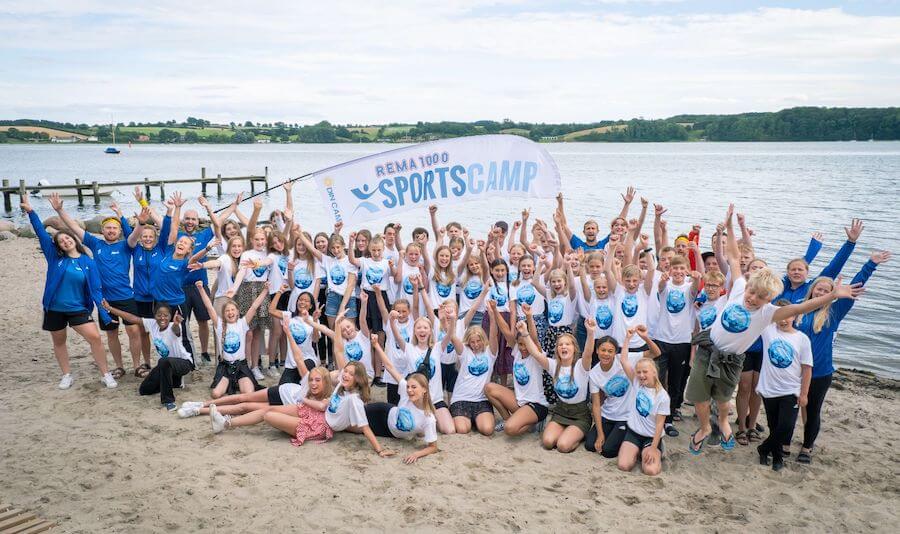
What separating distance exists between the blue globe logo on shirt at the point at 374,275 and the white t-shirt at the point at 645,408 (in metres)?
3.59

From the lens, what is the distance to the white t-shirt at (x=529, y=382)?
6.93 m

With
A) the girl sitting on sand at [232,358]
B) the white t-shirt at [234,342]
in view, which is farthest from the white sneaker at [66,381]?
the white t-shirt at [234,342]

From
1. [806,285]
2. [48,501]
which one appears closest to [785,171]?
[806,285]

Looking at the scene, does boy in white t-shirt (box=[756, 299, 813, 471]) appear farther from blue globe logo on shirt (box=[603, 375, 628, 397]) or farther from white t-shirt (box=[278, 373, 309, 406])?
white t-shirt (box=[278, 373, 309, 406])

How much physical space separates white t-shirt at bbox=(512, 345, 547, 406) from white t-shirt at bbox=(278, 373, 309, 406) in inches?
90.3

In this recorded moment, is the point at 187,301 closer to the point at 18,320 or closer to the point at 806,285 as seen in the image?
the point at 18,320

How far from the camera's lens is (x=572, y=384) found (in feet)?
21.6

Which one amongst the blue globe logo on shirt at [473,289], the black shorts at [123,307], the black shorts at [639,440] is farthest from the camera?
the black shorts at [123,307]

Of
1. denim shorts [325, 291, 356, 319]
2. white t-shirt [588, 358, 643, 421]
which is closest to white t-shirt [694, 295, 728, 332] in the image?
white t-shirt [588, 358, 643, 421]

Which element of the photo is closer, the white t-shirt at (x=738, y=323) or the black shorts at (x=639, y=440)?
the white t-shirt at (x=738, y=323)

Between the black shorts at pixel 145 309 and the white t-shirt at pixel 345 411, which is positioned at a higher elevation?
the black shorts at pixel 145 309

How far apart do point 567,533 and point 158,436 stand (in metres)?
4.19

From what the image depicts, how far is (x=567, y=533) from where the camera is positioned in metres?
4.98

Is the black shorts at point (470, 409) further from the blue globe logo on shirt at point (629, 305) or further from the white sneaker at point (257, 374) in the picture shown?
the white sneaker at point (257, 374)
